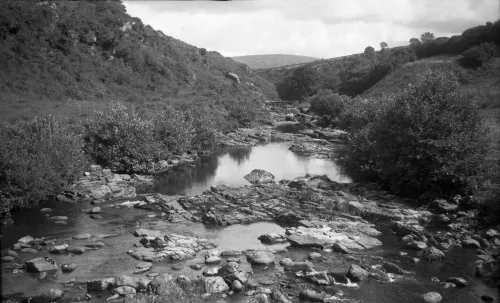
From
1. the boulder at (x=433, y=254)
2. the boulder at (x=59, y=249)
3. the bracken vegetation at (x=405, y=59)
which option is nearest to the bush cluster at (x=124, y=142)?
the boulder at (x=59, y=249)

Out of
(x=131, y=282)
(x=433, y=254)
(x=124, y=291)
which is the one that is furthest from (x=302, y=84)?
(x=124, y=291)

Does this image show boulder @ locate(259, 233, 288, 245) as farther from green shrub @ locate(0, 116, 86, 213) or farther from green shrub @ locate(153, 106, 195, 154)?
green shrub @ locate(153, 106, 195, 154)

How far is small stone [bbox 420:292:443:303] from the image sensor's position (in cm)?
1908

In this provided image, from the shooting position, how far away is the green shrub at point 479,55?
78.3 m

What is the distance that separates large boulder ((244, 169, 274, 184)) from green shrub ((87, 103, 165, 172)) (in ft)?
31.6

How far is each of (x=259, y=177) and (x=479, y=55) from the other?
5806 centimetres

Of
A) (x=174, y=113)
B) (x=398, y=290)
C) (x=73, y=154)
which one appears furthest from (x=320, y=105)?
(x=398, y=290)

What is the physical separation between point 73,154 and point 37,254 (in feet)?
41.8

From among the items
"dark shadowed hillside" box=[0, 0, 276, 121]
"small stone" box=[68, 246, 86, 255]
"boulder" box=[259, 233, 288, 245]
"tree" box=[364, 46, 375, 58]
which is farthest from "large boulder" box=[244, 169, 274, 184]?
"tree" box=[364, 46, 375, 58]

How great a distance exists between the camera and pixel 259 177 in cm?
4191

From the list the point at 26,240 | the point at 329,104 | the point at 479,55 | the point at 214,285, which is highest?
the point at 479,55

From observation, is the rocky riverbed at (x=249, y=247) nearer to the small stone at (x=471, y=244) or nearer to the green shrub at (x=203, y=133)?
the small stone at (x=471, y=244)

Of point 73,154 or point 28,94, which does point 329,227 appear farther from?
point 28,94

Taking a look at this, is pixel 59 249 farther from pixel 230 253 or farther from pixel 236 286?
pixel 236 286
